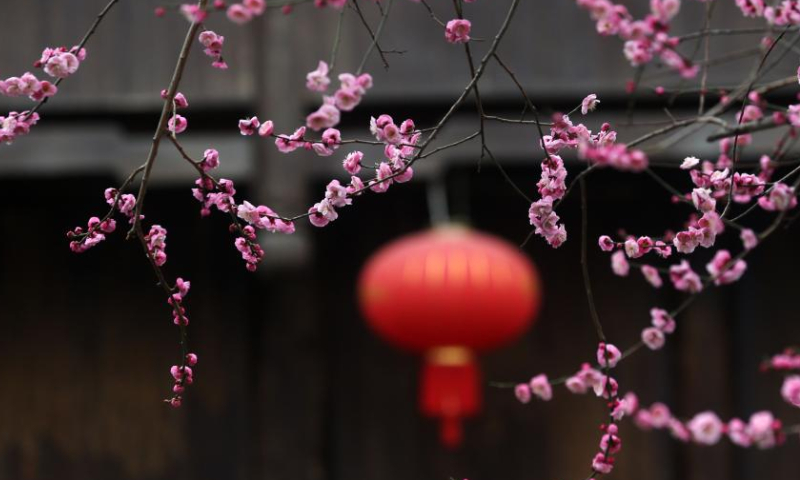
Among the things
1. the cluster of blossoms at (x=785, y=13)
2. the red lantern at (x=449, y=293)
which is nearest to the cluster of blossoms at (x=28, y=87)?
the cluster of blossoms at (x=785, y=13)

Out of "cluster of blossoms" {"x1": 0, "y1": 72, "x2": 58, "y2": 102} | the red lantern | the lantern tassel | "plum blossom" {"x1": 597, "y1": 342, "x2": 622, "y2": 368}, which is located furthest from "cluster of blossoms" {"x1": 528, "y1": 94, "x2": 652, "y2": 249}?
the lantern tassel

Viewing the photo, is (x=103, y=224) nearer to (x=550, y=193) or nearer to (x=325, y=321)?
(x=550, y=193)

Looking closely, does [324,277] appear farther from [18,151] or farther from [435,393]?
[18,151]

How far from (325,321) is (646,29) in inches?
147

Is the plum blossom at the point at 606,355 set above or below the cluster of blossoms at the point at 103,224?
below

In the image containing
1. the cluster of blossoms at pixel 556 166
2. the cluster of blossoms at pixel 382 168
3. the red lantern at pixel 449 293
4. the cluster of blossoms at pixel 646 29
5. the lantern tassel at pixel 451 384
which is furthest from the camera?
the lantern tassel at pixel 451 384

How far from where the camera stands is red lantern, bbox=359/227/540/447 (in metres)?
4.26

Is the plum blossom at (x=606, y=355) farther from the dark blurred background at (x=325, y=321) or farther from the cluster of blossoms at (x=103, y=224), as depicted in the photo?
the dark blurred background at (x=325, y=321)

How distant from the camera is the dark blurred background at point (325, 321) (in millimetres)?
4855

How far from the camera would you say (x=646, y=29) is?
1.74 m

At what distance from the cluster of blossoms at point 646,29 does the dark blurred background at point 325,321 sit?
9.70 feet

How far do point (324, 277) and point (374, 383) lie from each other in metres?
0.53

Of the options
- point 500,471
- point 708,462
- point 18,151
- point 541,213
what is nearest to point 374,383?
point 500,471

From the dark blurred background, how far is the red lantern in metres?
0.51
